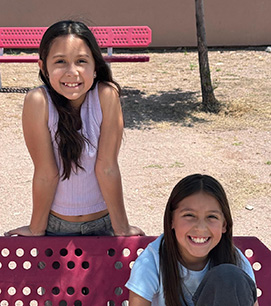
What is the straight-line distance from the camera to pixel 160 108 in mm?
7965

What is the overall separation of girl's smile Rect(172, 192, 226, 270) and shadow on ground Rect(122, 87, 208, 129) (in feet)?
16.0

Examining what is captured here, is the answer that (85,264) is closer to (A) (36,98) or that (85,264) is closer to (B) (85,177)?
(B) (85,177)

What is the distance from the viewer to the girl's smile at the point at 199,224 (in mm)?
2217

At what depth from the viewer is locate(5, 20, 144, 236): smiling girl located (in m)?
2.34

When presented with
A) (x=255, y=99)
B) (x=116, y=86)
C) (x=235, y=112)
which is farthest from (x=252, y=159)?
(x=116, y=86)

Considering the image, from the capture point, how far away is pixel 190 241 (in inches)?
87.9

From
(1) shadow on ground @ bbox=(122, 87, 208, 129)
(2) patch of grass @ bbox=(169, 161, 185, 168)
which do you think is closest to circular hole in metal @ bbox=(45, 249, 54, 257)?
(2) patch of grass @ bbox=(169, 161, 185, 168)

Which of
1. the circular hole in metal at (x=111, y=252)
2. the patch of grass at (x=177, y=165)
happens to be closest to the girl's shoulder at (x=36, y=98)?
the circular hole in metal at (x=111, y=252)

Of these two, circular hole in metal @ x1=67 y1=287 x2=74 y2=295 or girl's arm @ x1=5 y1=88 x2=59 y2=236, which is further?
circular hole in metal @ x1=67 y1=287 x2=74 y2=295

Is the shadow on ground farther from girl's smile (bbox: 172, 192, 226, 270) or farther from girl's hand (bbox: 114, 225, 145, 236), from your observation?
girl's smile (bbox: 172, 192, 226, 270)

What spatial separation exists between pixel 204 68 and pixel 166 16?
4.74 metres

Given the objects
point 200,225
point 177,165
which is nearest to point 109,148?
point 200,225

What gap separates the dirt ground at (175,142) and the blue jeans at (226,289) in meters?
2.29

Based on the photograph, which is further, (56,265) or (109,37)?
(109,37)
